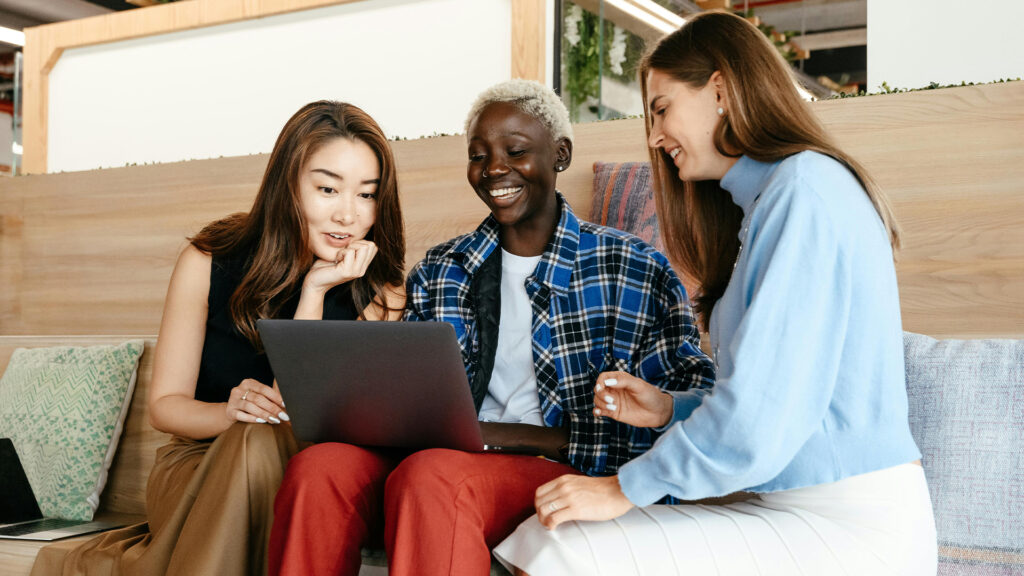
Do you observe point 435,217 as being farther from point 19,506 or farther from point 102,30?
point 102,30

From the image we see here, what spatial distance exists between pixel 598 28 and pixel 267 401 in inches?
74.7

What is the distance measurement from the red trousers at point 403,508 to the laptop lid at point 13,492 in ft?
3.42

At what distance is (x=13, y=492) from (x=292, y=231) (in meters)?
0.90

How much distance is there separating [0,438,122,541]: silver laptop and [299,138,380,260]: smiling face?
2.64ft

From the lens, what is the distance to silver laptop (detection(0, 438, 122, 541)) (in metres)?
1.95

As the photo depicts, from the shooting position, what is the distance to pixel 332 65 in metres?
3.84

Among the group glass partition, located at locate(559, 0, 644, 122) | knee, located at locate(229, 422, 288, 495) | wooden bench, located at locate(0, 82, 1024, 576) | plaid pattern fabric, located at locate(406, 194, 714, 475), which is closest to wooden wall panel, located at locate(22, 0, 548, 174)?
glass partition, located at locate(559, 0, 644, 122)

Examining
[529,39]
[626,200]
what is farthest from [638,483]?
[529,39]

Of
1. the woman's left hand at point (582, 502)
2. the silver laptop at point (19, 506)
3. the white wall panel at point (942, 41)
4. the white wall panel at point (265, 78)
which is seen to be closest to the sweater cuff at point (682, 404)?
the woman's left hand at point (582, 502)

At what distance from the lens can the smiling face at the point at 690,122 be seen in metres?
1.27

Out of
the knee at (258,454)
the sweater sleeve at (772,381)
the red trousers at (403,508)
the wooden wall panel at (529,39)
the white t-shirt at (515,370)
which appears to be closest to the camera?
the sweater sleeve at (772,381)

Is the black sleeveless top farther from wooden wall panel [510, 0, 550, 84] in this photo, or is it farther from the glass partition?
wooden wall panel [510, 0, 550, 84]

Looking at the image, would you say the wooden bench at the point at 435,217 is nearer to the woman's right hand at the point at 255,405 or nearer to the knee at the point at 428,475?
the woman's right hand at the point at 255,405

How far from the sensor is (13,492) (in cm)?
201
